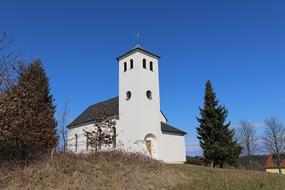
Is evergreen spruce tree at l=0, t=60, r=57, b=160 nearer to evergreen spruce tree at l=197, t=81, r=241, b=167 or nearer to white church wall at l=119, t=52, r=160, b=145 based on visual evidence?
white church wall at l=119, t=52, r=160, b=145

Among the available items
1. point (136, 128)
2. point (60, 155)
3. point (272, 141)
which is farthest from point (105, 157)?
point (272, 141)

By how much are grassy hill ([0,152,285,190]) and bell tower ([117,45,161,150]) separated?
13.8m

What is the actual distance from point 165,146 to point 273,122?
88.1 feet

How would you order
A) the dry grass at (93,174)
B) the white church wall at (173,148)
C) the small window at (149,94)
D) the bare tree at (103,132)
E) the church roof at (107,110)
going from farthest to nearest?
the church roof at (107,110) → the white church wall at (173,148) → the small window at (149,94) → the bare tree at (103,132) → the dry grass at (93,174)

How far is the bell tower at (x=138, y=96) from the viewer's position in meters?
27.5

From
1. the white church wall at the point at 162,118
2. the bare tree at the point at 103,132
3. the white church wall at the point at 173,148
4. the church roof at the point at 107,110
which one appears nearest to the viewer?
the bare tree at the point at 103,132

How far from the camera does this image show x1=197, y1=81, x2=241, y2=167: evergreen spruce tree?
28328 millimetres

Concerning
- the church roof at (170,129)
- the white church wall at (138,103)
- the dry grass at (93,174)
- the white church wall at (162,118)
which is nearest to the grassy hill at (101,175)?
the dry grass at (93,174)

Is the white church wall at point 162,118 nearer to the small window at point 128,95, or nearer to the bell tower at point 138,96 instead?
the bell tower at point 138,96

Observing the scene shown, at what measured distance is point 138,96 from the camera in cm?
2783

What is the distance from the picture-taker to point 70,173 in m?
9.99

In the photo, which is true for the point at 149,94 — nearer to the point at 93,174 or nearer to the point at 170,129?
the point at 170,129

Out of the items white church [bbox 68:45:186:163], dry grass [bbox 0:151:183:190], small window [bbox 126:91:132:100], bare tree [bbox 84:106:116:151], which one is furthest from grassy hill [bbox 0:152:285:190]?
small window [bbox 126:91:132:100]

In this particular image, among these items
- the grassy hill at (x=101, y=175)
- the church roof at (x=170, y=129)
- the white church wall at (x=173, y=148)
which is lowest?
the grassy hill at (x=101, y=175)
